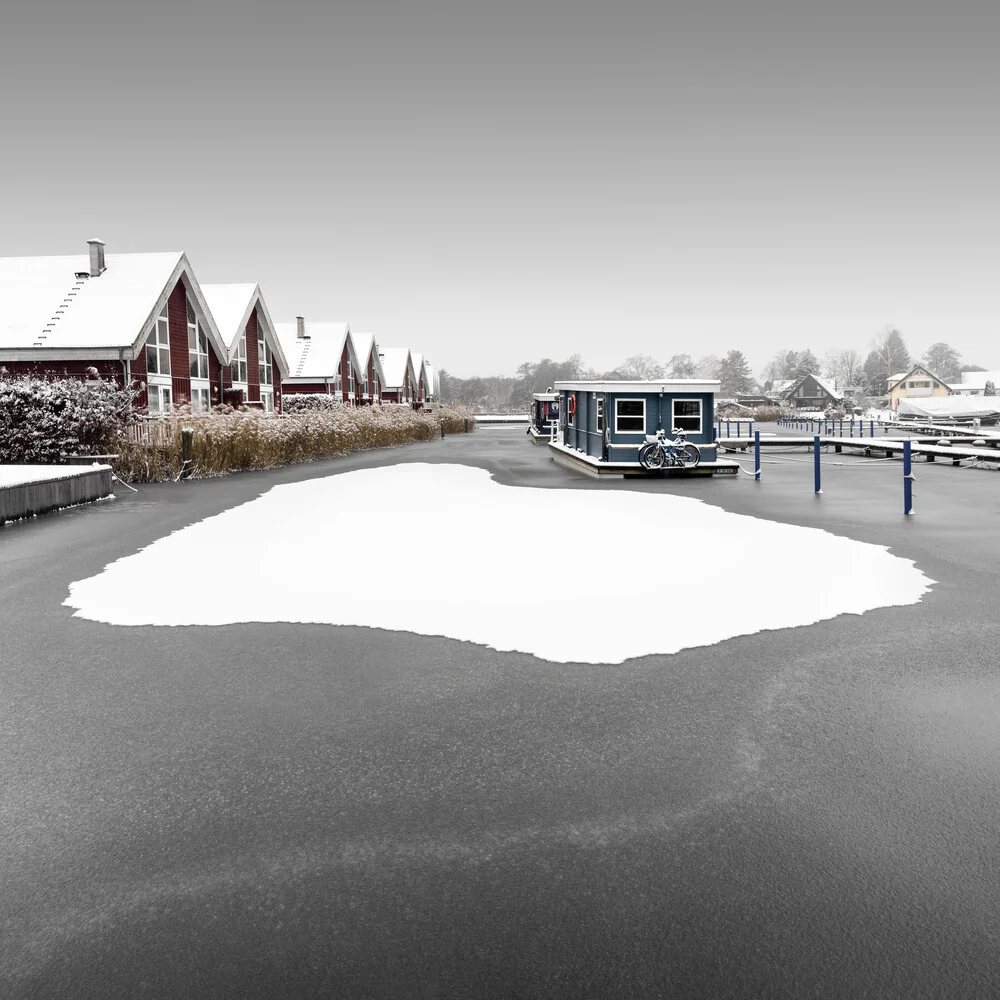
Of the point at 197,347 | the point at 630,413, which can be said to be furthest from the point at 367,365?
the point at 630,413

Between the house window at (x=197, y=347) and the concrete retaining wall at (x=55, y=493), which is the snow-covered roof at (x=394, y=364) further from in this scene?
the concrete retaining wall at (x=55, y=493)

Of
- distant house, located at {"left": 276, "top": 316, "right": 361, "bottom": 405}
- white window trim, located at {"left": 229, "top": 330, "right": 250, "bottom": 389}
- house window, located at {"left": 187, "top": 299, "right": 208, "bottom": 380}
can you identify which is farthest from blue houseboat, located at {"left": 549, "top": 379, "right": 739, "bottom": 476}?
distant house, located at {"left": 276, "top": 316, "right": 361, "bottom": 405}

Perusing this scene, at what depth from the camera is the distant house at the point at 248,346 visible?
40125mm

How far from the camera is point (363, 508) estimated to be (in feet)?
53.3

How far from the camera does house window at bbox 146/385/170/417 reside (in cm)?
3247

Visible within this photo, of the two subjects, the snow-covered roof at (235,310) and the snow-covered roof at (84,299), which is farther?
the snow-covered roof at (235,310)

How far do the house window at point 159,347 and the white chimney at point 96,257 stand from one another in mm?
2585

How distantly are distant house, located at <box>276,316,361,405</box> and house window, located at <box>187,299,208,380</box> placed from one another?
1835cm

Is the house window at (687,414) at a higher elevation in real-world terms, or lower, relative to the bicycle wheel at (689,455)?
higher

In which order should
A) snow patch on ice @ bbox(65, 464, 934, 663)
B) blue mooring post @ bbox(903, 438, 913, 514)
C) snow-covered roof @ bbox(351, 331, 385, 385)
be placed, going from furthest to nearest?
snow-covered roof @ bbox(351, 331, 385, 385) → blue mooring post @ bbox(903, 438, 913, 514) → snow patch on ice @ bbox(65, 464, 934, 663)

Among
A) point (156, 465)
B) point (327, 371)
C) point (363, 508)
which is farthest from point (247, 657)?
point (327, 371)

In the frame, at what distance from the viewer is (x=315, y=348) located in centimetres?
5944

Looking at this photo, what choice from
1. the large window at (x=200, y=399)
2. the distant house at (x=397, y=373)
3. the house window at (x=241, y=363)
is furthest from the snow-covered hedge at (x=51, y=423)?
the distant house at (x=397, y=373)

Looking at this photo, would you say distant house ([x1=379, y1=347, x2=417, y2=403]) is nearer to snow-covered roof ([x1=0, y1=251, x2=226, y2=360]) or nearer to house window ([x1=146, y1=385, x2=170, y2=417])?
snow-covered roof ([x1=0, y1=251, x2=226, y2=360])
